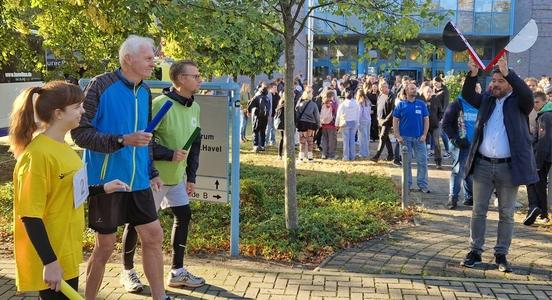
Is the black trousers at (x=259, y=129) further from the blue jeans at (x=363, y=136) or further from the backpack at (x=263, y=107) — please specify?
the blue jeans at (x=363, y=136)

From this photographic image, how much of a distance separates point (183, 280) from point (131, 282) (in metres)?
0.42

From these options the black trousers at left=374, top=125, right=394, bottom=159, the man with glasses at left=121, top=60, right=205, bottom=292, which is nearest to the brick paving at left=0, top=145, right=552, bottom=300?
the man with glasses at left=121, top=60, right=205, bottom=292

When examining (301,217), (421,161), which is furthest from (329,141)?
(301,217)

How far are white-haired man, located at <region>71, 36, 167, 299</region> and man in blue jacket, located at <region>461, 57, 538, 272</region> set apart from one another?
314 cm

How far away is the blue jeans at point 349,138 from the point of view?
13.4 m

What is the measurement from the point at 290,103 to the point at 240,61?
3.31ft

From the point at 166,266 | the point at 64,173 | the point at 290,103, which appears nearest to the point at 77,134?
the point at 64,173

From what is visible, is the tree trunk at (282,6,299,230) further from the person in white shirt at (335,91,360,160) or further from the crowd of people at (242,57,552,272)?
the person in white shirt at (335,91,360,160)

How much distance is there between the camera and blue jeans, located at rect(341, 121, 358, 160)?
13.4m

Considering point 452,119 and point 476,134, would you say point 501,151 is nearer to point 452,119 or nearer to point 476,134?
point 476,134

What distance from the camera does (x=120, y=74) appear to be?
391 cm

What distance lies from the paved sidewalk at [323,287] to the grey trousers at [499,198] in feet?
1.82

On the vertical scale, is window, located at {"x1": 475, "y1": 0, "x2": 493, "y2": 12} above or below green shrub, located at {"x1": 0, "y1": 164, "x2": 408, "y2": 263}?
above

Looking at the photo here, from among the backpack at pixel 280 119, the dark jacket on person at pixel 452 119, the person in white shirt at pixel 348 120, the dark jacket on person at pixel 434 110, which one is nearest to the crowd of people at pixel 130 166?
the dark jacket on person at pixel 452 119
